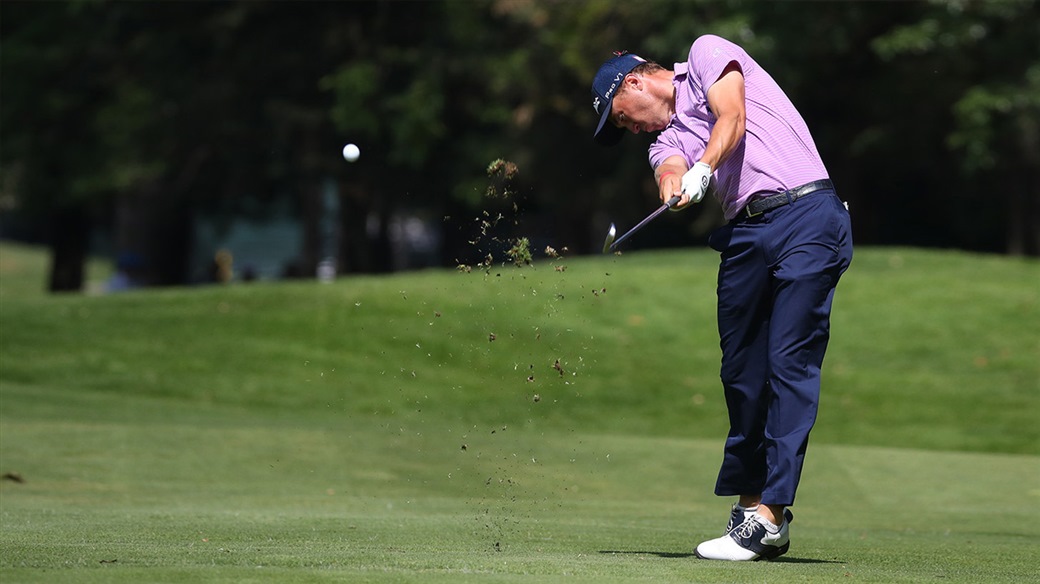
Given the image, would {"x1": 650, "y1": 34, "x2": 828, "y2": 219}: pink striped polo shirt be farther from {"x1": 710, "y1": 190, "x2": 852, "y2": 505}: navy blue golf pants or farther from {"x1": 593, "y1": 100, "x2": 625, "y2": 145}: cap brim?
{"x1": 593, "y1": 100, "x2": 625, "y2": 145}: cap brim

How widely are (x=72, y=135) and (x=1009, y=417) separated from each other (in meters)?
24.1

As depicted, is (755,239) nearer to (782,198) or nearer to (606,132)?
(782,198)

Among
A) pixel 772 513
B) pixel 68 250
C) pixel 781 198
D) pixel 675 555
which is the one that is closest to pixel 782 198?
pixel 781 198

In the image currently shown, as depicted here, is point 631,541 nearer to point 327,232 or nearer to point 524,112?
point 524,112

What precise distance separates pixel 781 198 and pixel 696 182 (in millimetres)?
533

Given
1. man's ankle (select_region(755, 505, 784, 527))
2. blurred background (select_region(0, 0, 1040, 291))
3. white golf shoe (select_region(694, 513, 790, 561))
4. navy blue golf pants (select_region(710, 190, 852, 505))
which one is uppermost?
blurred background (select_region(0, 0, 1040, 291))

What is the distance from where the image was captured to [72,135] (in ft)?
115

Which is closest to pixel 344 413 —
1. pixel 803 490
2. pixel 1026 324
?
pixel 803 490

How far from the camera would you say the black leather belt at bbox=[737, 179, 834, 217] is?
6.40 meters

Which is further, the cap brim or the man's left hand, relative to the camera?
the cap brim

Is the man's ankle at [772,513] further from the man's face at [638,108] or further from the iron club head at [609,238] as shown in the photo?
the man's face at [638,108]

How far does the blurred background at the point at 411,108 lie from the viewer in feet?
94.9

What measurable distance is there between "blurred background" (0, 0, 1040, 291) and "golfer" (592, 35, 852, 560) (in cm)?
2147

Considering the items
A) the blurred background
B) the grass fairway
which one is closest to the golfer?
the grass fairway
